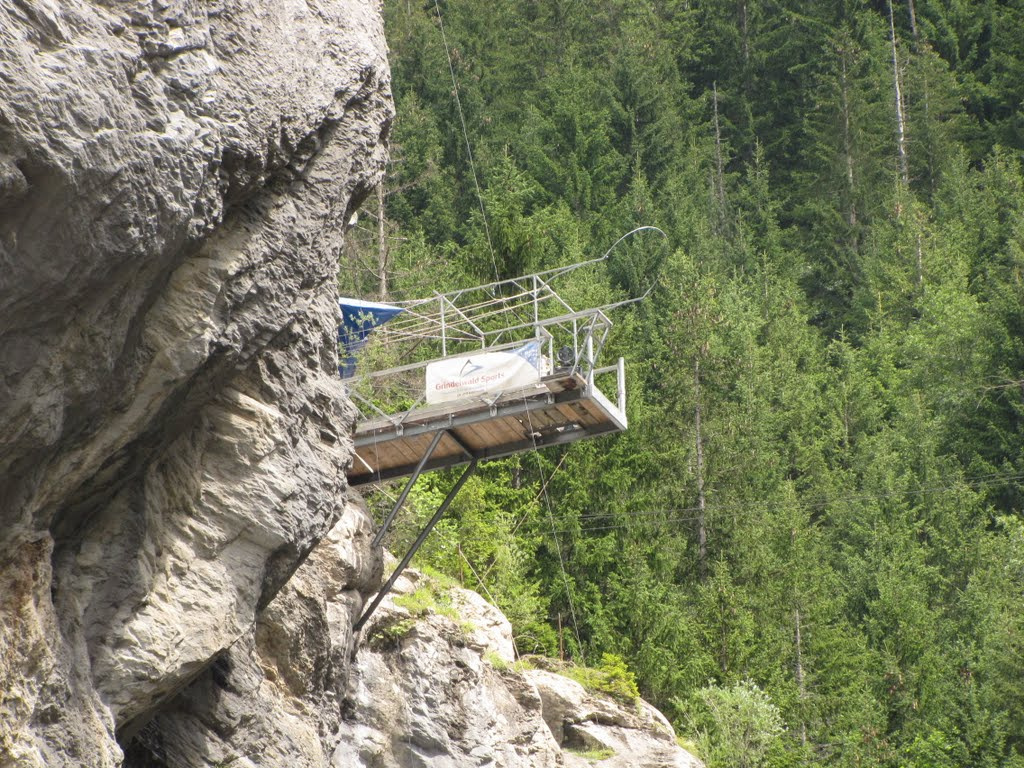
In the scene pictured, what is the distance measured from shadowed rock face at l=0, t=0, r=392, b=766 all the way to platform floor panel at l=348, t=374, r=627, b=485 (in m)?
4.83

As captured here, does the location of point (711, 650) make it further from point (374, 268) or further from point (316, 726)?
point (316, 726)

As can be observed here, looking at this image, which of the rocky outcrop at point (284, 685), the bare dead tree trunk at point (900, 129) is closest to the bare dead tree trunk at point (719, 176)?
the bare dead tree trunk at point (900, 129)

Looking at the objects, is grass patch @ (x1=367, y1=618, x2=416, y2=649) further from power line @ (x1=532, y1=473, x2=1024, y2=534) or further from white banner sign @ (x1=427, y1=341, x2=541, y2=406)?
power line @ (x1=532, y1=473, x2=1024, y2=534)

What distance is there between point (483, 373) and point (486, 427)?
2.67ft

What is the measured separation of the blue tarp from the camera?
21.9m

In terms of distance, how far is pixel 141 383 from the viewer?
1071cm

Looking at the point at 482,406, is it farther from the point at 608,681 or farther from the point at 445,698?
the point at 608,681

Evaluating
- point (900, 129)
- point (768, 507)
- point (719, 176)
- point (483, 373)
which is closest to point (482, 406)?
point (483, 373)

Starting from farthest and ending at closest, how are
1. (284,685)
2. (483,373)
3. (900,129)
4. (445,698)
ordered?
1. (900,129)
2. (445,698)
3. (483,373)
4. (284,685)

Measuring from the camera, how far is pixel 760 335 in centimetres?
5066

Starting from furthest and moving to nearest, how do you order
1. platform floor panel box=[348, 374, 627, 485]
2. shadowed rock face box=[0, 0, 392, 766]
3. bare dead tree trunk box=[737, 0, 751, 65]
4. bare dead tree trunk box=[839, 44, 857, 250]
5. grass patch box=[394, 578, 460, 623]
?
bare dead tree trunk box=[737, 0, 751, 65] → bare dead tree trunk box=[839, 44, 857, 250] → grass patch box=[394, 578, 460, 623] → platform floor panel box=[348, 374, 627, 485] → shadowed rock face box=[0, 0, 392, 766]

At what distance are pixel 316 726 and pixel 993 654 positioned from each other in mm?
21385

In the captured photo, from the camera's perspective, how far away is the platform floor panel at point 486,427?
61.9 feet

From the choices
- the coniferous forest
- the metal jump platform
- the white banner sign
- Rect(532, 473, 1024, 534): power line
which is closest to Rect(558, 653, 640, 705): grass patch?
the coniferous forest
